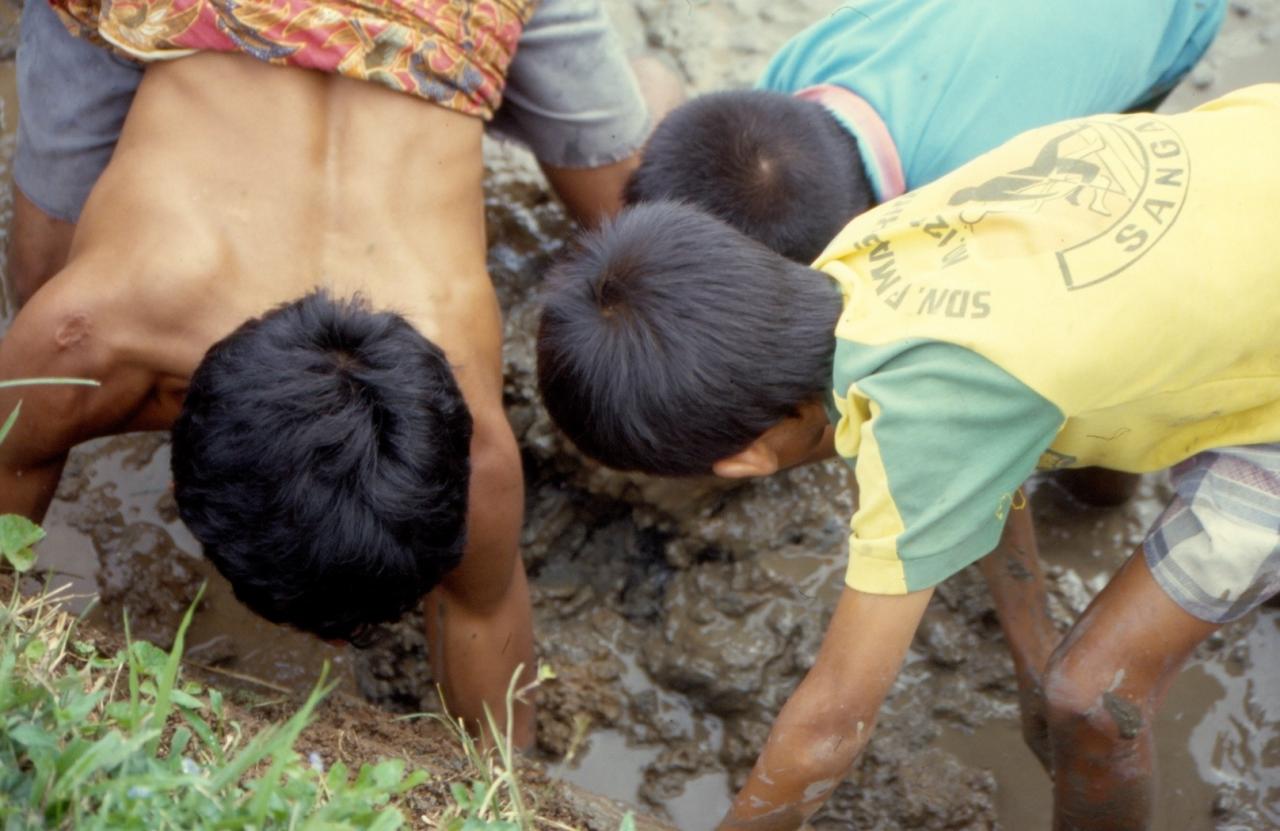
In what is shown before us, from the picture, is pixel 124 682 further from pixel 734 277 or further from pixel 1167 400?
pixel 1167 400

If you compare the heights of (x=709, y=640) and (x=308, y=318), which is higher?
(x=308, y=318)

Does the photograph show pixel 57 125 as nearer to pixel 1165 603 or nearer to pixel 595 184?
pixel 595 184

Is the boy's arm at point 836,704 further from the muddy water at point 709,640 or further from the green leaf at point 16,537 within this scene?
the green leaf at point 16,537

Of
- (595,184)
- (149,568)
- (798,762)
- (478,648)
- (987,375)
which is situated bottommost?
(149,568)

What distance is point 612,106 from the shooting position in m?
2.80

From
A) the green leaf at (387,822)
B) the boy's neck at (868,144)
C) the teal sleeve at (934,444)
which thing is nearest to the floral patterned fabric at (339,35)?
the boy's neck at (868,144)

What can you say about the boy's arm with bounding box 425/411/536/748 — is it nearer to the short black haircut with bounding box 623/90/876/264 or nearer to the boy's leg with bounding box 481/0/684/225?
the short black haircut with bounding box 623/90/876/264

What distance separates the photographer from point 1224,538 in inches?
75.8

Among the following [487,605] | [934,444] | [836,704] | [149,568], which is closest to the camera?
[934,444]

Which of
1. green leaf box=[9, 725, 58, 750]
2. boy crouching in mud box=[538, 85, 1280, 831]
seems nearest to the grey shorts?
boy crouching in mud box=[538, 85, 1280, 831]

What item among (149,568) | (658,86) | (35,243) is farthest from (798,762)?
(35,243)

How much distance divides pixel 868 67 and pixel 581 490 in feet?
3.81

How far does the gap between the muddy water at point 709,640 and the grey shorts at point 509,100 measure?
0.52 meters

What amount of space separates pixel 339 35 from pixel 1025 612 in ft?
5.68
